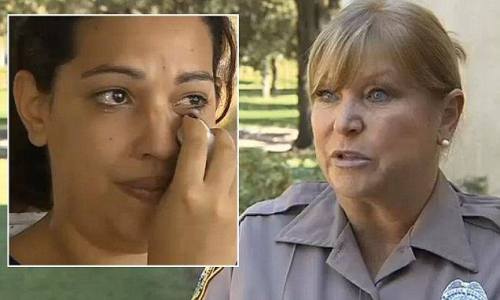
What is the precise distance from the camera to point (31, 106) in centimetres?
160

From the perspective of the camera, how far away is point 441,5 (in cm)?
156

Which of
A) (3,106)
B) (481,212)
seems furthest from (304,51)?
(3,106)

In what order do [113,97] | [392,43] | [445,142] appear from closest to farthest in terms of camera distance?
[392,43] < [445,142] < [113,97]

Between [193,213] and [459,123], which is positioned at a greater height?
[459,123]

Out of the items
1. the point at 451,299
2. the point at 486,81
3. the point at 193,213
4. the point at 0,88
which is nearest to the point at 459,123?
the point at 486,81

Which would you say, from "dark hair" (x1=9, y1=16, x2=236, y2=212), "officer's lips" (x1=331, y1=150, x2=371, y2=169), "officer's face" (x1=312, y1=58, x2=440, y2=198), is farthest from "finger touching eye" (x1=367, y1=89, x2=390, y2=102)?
"dark hair" (x1=9, y1=16, x2=236, y2=212)

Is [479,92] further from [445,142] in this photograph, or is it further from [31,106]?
[31,106]

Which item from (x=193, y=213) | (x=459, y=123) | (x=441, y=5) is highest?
(x=441, y=5)

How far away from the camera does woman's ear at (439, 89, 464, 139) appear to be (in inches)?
55.8

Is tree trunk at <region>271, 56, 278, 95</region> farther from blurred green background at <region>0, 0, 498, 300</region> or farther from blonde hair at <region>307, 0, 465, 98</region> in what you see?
blonde hair at <region>307, 0, 465, 98</region>

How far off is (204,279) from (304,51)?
1.66ft

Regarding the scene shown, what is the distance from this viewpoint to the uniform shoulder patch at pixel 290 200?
1573 mm

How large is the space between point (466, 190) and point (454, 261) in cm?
27

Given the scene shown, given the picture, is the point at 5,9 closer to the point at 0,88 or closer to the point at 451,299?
the point at 0,88
